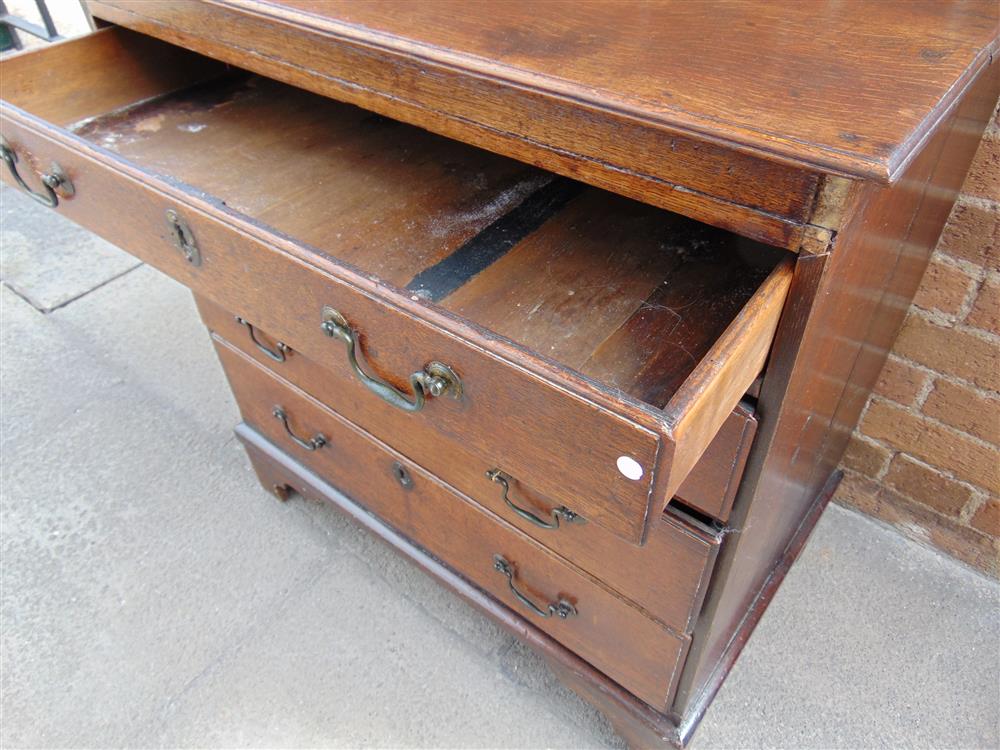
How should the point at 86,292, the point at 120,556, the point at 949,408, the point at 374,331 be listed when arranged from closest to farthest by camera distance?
the point at 374,331, the point at 949,408, the point at 120,556, the point at 86,292

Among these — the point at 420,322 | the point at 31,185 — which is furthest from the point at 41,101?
the point at 420,322

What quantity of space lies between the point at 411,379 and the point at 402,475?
0.44 metres

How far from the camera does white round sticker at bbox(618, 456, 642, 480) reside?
47 centimetres

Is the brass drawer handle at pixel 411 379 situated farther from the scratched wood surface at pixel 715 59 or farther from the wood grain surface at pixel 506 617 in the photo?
Result: the wood grain surface at pixel 506 617

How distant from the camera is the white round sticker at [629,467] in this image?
0.47 meters

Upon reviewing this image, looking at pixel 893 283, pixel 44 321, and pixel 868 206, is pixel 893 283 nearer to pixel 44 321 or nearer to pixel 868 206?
pixel 868 206

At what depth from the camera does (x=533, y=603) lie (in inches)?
37.0

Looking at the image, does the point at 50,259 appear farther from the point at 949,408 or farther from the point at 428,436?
the point at 949,408

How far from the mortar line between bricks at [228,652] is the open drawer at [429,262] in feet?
1.45

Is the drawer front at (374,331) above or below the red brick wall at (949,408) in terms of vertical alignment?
above

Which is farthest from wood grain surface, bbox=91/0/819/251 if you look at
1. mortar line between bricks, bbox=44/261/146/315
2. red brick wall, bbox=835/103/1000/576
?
mortar line between bricks, bbox=44/261/146/315

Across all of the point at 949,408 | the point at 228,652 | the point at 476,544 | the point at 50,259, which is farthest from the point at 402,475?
the point at 50,259

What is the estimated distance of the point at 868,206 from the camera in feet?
1.70

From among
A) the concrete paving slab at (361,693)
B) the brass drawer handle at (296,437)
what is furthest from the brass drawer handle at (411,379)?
the concrete paving slab at (361,693)
